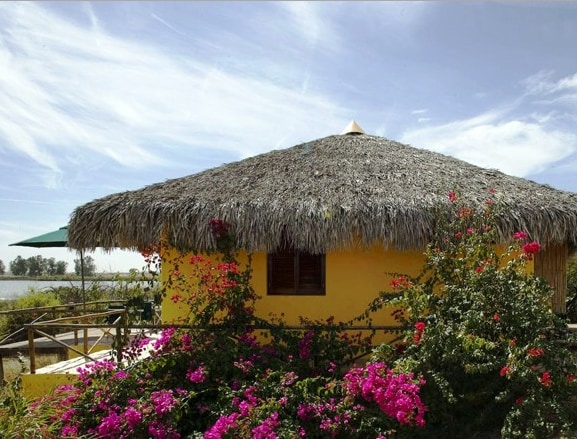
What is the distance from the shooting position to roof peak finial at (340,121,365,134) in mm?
10340

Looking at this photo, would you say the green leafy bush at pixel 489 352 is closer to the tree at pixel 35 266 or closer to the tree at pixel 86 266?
the tree at pixel 86 266

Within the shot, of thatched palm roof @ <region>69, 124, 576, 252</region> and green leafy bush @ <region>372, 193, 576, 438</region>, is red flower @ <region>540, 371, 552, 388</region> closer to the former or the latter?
green leafy bush @ <region>372, 193, 576, 438</region>

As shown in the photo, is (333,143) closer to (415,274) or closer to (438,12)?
(415,274)

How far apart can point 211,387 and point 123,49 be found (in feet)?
14.0

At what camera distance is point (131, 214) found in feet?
24.5

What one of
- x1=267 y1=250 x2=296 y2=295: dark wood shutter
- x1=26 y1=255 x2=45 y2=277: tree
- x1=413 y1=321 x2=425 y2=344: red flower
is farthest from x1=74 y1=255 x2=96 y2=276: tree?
x1=26 y1=255 x2=45 y2=277: tree

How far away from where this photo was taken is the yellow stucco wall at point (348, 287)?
777 cm

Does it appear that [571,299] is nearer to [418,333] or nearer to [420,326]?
[418,333]

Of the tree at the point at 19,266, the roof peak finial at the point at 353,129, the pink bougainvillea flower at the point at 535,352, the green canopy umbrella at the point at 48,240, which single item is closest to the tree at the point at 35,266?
the tree at the point at 19,266

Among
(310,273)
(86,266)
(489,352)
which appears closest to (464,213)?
(489,352)

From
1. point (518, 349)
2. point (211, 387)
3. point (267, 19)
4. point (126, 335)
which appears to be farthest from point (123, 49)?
point (518, 349)

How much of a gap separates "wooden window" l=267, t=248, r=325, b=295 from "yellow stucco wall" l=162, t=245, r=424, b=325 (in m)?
0.13

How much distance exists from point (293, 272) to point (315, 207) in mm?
1298

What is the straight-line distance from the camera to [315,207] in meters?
7.14
